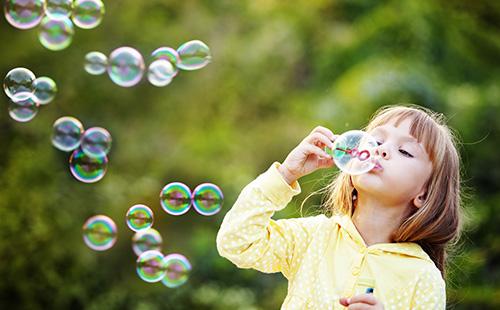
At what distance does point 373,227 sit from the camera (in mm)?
2410

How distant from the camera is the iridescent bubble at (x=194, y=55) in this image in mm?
3383

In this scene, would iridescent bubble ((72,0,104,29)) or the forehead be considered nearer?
the forehead

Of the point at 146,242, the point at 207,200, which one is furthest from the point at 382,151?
the point at 146,242

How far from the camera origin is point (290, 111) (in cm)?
1098

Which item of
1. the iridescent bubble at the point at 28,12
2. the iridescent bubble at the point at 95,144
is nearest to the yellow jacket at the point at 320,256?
the iridescent bubble at the point at 95,144

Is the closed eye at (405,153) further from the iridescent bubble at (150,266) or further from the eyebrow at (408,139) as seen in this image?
the iridescent bubble at (150,266)

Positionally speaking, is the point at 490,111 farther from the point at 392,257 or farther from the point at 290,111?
the point at 392,257

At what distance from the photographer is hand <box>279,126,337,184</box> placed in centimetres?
241

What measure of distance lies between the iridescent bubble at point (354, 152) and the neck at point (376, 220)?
0.12 meters

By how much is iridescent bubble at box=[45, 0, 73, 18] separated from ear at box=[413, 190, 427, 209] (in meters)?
1.94

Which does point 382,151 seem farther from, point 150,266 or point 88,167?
point 88,167

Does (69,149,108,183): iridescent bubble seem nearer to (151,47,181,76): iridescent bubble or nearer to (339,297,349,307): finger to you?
(151,47,181,76): iridescent bubble

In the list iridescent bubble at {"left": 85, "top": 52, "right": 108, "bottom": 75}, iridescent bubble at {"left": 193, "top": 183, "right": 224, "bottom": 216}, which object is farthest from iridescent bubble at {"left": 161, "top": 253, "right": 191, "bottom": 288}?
iridescent bubble at {"left": 85, "top": 52, "right": 108, "bottom": 75}

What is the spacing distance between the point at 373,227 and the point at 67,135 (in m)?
1.79
